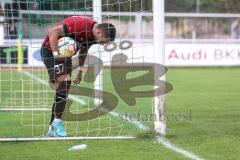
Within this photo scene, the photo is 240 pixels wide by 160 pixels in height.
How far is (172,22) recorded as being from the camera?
94.3 ft

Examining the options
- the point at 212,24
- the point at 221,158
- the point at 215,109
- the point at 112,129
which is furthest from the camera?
the point at 212,24

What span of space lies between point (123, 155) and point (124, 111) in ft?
13.8

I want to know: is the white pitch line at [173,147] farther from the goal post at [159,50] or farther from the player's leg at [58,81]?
the player's leg at [58,81]

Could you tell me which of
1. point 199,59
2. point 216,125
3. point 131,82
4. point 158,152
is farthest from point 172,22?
point 158,152

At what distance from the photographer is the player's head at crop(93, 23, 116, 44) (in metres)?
7.82

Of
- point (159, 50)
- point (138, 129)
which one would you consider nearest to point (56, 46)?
point (159, 50)

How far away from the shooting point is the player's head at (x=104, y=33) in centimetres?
782

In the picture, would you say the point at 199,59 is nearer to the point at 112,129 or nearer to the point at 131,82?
the point at 131,82

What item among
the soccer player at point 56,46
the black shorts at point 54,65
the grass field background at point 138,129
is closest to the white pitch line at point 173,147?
the grass field background at point 138,129

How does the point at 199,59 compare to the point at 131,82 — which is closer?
the point at 131,82

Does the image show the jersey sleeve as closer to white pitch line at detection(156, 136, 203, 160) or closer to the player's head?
the player's head

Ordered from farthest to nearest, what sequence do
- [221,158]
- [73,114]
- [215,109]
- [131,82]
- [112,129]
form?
[131,82] → [215,109] → [73,114] → [112,129] → [221,158]

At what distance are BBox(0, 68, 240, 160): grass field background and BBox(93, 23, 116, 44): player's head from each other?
133 centimetres

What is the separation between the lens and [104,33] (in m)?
7.82
